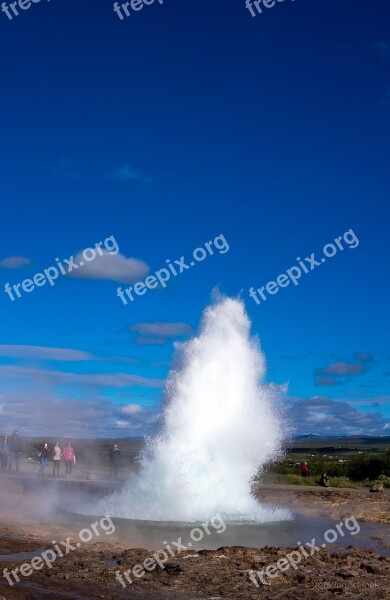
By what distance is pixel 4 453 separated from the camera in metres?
30.2

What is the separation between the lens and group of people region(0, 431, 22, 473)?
97.7 feet

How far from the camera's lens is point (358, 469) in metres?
37.3

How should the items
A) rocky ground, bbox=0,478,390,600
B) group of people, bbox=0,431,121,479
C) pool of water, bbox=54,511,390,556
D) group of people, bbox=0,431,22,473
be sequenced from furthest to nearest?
1. group of people, bbox=0,431,22,473
2. group of people, bbox=0,431,121,479
3. pool of water, bbox=54,511,390,556
4. rocky ground, bbox=0,478,390,600

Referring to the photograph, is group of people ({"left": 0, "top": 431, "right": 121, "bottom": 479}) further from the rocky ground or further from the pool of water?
the rocky ground

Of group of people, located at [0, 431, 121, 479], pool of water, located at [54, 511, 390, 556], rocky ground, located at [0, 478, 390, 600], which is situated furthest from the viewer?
group of people, located at [0, 431, 121, 479]

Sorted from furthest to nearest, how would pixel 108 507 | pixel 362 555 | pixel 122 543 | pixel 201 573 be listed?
pixel 108 507 → pixel 122 543 → pixel 362 555 → pixel 201 573

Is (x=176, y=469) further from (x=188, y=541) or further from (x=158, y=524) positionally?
(x=188, y=541)

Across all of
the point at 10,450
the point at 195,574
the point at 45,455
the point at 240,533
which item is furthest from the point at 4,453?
the point at 195,574

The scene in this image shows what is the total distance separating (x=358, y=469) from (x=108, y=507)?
879 inches

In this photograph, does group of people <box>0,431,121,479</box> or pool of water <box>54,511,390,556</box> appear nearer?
pool of water <box>54,511,390,556</box>

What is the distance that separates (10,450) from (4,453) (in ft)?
1.00

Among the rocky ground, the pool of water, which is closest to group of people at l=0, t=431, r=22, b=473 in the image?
the pool of water

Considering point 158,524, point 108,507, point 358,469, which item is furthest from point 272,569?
point 358,469

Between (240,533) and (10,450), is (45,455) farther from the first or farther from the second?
(240,533)
